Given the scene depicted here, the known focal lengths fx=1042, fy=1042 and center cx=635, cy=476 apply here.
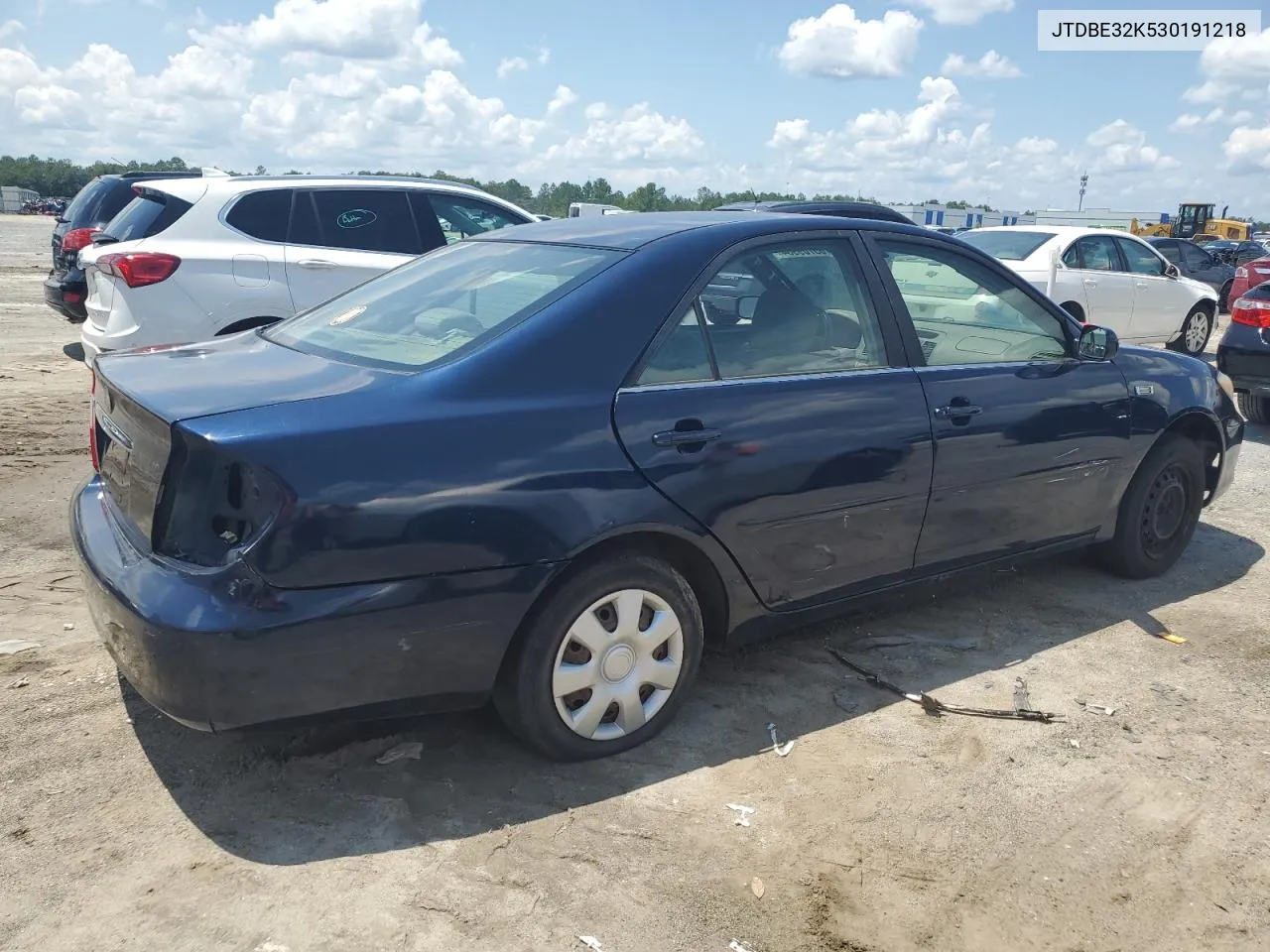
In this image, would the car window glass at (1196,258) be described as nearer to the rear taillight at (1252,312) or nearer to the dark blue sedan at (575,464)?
the rear taillight at (1252,312)

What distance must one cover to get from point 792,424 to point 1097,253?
956 centimetres

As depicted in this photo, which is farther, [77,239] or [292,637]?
[77,239]

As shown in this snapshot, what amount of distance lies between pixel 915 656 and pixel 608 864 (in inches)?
71.8

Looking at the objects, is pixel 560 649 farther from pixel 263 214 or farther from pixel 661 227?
pixel 263 214

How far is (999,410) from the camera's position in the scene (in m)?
4.02

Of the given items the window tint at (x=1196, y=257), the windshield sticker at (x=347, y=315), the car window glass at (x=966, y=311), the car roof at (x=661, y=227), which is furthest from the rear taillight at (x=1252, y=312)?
the window tint at (x=1196, y=257)

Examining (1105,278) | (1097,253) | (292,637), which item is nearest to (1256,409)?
(1105,278)

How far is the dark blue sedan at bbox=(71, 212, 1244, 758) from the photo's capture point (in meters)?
2.62

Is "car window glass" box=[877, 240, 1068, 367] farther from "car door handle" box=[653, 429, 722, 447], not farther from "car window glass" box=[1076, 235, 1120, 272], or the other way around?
"car window glass" box=[1076, 235, 1120, 272]

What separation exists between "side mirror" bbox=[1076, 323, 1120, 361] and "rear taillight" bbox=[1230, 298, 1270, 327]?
485 cm

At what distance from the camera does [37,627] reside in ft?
13.1

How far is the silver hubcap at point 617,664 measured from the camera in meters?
3.05

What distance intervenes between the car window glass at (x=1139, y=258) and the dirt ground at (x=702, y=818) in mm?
8884

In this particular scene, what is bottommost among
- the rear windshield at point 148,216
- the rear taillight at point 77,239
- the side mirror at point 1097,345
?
the side mirror at point 1097,345
